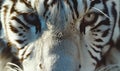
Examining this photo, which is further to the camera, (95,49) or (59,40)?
(95,49)

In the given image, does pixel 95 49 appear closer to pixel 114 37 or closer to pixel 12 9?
pixel 114 37

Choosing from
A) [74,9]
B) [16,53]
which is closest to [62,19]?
[74,9]

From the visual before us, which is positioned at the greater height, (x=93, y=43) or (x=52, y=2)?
(x=52, y=2)

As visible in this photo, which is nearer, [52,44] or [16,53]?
[52,44]

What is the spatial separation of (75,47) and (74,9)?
14 centimetres

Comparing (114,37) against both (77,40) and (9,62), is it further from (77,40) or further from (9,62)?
(9,62)

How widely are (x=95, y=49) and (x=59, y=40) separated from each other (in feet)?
0.75

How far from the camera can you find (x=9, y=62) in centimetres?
291

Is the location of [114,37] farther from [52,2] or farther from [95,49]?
→ [52,2]

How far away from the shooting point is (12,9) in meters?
2.87

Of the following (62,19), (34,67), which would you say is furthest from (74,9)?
(34,67)

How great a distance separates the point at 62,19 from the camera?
2.72 m

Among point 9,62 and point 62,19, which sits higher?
point 62,19

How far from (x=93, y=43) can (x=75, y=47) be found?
0.49ft
